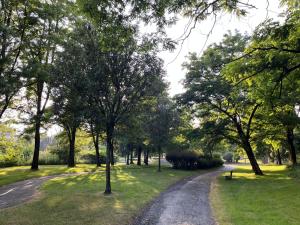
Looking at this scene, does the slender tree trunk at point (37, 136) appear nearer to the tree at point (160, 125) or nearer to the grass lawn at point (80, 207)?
the tree at point (160, 125)

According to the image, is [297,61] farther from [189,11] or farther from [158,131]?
[158,131]

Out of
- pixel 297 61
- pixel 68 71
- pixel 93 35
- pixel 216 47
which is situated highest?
pixel 216 47

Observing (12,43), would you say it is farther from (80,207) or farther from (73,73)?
(80,207)

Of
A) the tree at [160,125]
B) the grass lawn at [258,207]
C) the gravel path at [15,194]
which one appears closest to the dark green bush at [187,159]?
the tree at [160,125]

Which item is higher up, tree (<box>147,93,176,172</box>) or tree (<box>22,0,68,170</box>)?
tree (<box>22,0,68,170</box>)

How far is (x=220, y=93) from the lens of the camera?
91.9ft

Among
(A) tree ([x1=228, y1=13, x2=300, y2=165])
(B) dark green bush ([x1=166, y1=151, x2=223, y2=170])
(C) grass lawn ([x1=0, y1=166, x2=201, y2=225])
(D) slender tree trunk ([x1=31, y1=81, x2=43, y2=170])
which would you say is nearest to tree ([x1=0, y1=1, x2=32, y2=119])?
(D) slender tree trunk ([x1=31, y1=81, x2=43, y2=170])

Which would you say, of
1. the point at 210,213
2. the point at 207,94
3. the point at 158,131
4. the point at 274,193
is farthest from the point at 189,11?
the point at 158,131

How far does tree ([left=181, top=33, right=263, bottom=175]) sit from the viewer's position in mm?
28250

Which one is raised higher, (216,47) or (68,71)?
Answer: (216,47)

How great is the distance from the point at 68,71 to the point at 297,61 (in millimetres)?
12439

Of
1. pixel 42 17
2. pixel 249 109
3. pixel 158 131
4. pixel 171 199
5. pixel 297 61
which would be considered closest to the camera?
pixel 297 61

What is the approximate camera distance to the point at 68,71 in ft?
53.7

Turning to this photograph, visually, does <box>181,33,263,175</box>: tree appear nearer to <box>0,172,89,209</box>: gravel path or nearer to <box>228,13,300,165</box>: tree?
<box>228,13,300,165</box>: tree
